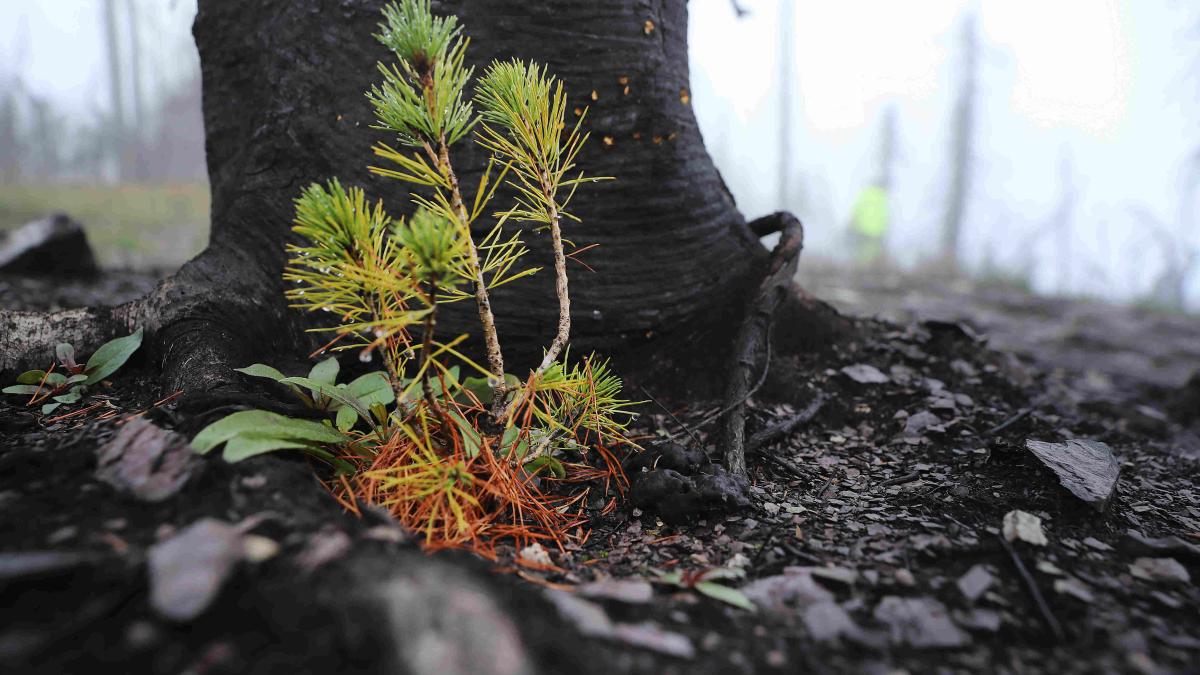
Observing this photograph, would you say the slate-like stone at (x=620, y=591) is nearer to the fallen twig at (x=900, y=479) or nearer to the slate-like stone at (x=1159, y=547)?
the fallen twig at (x=900, y=479)

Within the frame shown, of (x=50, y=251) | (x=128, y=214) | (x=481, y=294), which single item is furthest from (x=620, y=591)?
(x=128, y=214)

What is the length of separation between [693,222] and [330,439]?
1620 millimetres

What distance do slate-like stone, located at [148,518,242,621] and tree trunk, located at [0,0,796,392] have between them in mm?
1197

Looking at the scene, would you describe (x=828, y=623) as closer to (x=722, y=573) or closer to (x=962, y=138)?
(x=722, y=573)

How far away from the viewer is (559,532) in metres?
1.58

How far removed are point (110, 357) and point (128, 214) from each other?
1530cm

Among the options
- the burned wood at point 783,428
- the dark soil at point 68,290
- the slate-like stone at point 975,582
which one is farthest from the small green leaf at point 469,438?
the dark soil at point 68,290

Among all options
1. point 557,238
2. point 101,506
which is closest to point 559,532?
point 557,238

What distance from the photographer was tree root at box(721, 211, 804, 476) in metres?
1.94

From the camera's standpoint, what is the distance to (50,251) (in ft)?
14.5

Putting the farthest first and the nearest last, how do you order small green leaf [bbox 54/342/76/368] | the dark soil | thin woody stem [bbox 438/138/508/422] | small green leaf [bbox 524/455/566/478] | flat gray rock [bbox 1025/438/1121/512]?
the dark soil → small green leaf [bbox 54/342/76/368] → small green leaf [bbox 524/455/566/478] → flat gray rock [bbox 1025/438/1121/512] → thin woody stem [bbox 438/138/508/422]

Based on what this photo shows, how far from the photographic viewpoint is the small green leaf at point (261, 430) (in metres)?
1.28

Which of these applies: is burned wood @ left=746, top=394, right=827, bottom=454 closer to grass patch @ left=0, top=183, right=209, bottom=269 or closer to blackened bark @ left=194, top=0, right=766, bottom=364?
blackened bark @ left=194, top=0, right=766, bottom=364

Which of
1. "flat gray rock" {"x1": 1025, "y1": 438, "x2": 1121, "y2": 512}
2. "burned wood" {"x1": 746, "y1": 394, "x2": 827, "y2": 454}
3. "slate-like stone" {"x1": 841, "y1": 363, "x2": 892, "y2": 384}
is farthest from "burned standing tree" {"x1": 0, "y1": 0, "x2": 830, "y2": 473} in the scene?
"flat gray rock" {"x1": 1025, "y1": 438, "x2": 1121, "y2": 512}
